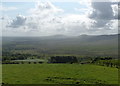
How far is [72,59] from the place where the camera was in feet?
461

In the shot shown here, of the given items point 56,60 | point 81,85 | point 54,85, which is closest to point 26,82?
point 54,85

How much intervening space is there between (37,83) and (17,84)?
15.5 feet

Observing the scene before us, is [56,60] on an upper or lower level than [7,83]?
lower

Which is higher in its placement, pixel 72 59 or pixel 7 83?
pixel 7 83

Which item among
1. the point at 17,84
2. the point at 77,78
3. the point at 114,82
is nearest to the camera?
the point at 17,84

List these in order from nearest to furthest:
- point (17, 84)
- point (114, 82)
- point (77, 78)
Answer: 1. point (17, 84)
2. point (114, 82)
3. point (77, 78)

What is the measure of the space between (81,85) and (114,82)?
358 inches

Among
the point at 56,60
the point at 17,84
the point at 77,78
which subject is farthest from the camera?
the point at 56,60

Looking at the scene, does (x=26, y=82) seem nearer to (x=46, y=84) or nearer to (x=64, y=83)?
(x=46, y=84)

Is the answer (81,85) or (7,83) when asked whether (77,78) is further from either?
(7,83)

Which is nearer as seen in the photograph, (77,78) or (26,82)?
(26,82)

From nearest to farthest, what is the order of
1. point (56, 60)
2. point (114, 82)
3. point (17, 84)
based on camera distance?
point (17, 84)
point (114, 82)
point (56, 60)

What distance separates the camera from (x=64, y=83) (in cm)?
5525

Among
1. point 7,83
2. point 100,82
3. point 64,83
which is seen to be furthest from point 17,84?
point 100,82
